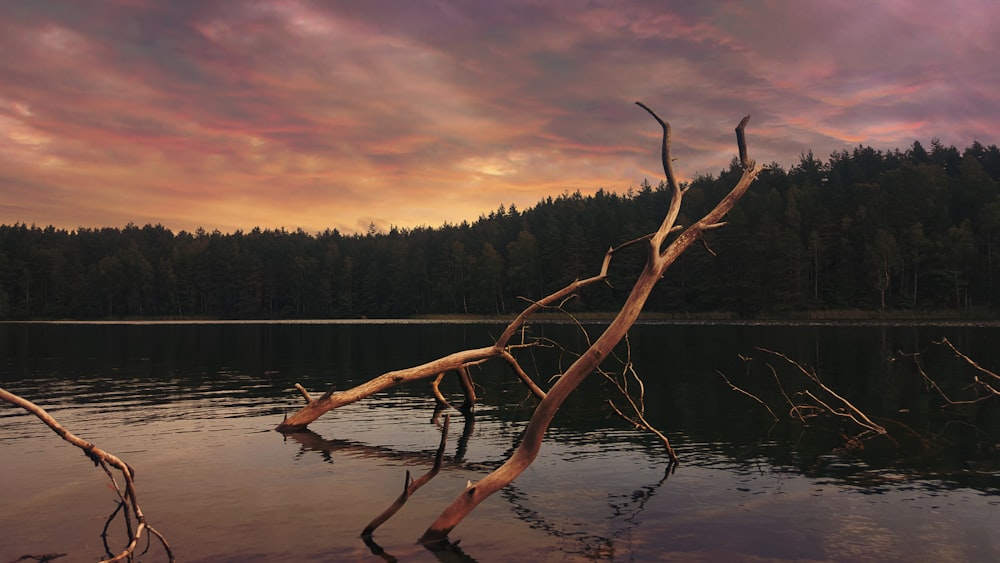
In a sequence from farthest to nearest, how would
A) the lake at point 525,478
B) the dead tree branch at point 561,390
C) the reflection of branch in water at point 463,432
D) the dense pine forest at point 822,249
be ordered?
the dense pine forest at point 822,249 < the reflection of branch in water at point 463,432 < the lake at point 525,478 < the dead tree branch at point 561,390

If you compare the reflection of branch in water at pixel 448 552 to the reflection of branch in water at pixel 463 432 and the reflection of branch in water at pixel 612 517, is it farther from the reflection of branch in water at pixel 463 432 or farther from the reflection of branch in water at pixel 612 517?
the reflection of branch in water at pixel 463 432

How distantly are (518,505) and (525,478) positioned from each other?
222 cm

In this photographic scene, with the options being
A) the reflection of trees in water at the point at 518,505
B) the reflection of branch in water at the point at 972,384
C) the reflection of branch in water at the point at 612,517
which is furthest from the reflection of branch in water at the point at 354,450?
the reflection of branch in water at the point at 972,384

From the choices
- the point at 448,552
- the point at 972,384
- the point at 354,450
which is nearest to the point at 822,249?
the point at 972,384

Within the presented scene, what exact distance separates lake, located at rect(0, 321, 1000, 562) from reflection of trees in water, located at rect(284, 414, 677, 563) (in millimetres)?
55

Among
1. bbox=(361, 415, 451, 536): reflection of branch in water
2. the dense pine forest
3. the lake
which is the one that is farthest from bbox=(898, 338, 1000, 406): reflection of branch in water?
the dense pine forest

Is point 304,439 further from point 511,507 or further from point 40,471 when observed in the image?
point 511,507

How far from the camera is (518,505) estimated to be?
547 inches

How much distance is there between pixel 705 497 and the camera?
14320 millimetres

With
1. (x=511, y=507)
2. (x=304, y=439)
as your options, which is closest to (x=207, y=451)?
(x=304, y=439)

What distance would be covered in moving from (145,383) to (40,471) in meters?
21.9

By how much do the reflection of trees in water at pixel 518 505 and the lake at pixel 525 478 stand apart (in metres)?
0.06

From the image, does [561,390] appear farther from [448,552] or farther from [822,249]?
[822,249]

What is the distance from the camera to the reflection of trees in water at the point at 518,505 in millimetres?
11227
